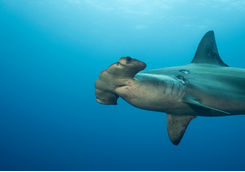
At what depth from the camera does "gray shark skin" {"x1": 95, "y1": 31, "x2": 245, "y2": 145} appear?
224 centimetres

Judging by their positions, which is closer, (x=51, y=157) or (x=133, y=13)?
(x=133, y=13)

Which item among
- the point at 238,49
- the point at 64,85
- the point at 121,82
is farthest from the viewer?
the point at 64,85

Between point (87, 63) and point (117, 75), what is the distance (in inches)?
2181

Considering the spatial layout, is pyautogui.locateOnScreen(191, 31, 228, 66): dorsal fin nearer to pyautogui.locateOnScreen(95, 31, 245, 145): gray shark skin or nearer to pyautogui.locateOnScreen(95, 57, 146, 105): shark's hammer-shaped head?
pyautogui.locateOnScreen(95, 31, 245, 145): gray shark skin

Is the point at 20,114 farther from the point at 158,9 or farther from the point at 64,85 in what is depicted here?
the point at 158,9

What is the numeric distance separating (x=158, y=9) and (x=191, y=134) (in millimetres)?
60857

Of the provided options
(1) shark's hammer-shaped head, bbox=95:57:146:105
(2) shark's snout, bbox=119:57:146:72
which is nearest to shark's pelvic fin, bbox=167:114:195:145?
(1) shark's hammer-shaped head, bbox=95:57:146:105

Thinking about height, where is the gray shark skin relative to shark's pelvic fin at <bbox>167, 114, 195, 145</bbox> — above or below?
above

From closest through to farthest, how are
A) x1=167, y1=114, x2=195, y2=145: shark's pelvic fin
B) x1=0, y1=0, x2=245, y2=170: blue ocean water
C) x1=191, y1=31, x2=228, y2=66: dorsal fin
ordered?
x1=167, y1=114, x2=195, y2=145: shark's pelvic fin, x1=191, y1=31, x2=228, y2=66: dorsal fin, x1=0, y1=0, x2=245, y2=170: blue ocean water

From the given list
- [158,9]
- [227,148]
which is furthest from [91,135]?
[158,9]

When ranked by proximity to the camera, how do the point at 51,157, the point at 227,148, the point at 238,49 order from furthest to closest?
1. the point at 227,148
2. the point at 51,157
3. the point at 238,49

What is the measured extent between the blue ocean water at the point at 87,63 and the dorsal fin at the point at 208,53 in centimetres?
2180

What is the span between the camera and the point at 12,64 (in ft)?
171

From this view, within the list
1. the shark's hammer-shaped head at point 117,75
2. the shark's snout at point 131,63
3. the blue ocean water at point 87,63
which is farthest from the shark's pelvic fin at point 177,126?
the blue ocean water at point 87,63
